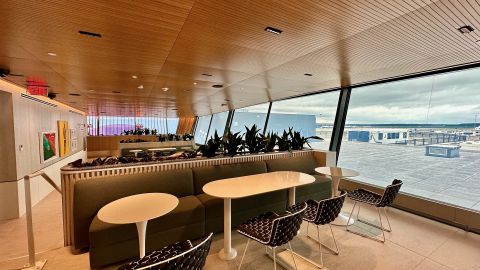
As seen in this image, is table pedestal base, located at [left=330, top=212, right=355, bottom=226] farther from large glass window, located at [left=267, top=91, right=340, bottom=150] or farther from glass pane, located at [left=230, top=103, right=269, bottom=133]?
glass pane, located at [left=230, top=103, right=269, bottom=133]

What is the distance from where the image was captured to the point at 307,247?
2.72m

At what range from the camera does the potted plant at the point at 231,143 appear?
386 cm

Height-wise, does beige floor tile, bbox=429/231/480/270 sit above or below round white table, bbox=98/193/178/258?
below

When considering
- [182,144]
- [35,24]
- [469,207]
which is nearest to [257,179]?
[35,24]

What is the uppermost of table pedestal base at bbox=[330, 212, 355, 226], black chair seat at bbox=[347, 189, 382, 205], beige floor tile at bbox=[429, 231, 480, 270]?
black chair seat at bbox=[347, 189, 382, 205]

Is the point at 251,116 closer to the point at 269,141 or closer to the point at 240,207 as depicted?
the point at 269,141

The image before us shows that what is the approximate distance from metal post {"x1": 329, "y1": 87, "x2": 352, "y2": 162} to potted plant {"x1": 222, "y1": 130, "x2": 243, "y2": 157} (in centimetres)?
306

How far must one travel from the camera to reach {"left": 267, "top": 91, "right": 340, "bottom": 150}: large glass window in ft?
19.2

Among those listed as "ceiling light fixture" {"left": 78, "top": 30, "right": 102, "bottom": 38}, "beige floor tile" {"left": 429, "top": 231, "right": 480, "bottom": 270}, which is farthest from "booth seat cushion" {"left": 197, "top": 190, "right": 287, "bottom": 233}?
"ceiling light fixture" {"left": 78, "top": 30, "right": 102, "bottom": 38}

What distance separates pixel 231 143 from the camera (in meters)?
3.85

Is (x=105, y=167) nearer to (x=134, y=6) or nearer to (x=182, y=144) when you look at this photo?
(x=134, y=6)

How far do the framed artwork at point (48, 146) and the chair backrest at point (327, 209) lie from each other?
20.1 feet

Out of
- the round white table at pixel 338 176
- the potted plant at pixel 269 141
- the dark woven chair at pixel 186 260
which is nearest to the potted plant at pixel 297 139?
the potted plant at pixel 269 141

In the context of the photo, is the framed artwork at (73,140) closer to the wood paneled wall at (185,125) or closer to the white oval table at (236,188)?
the white oval table at (236,188)
